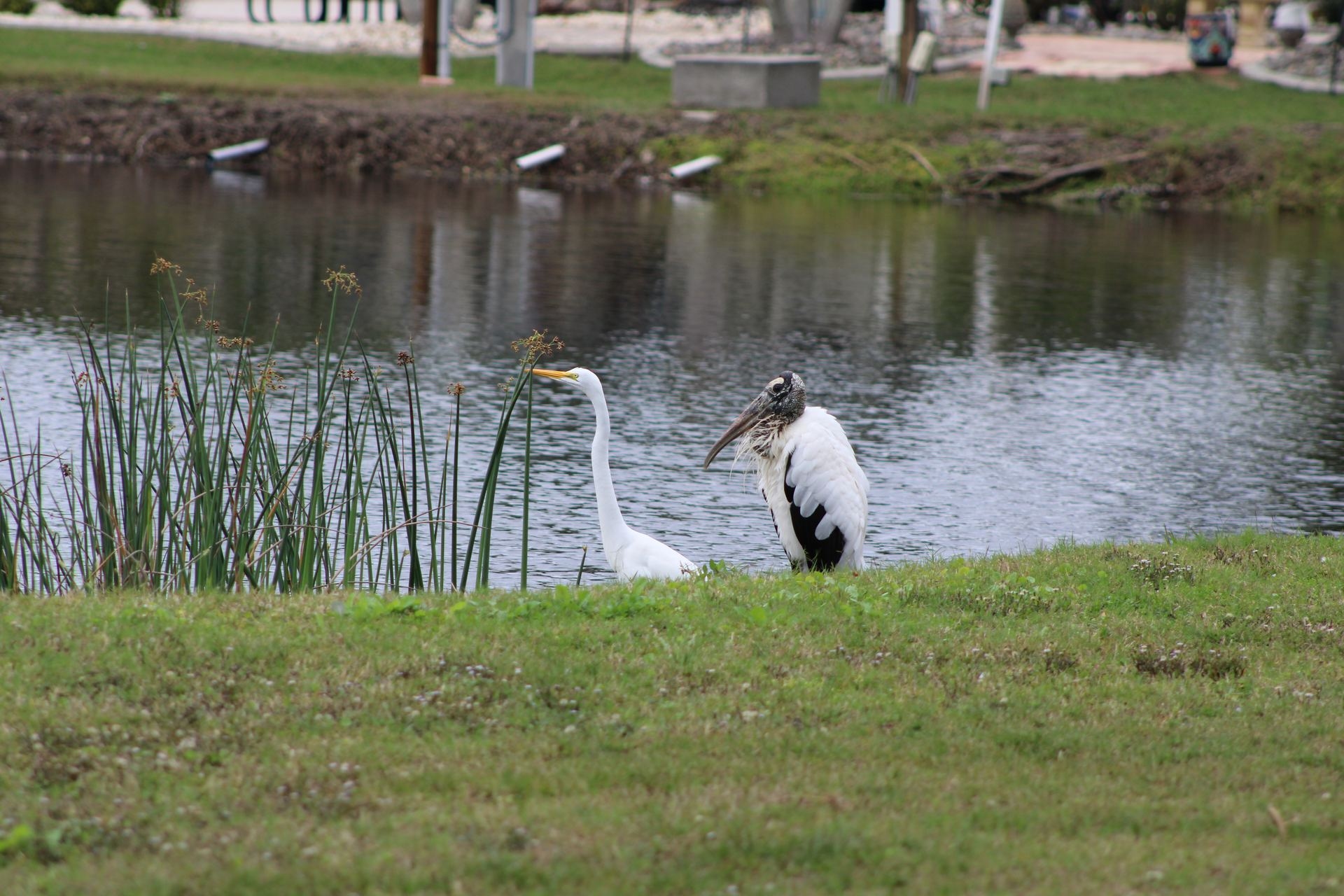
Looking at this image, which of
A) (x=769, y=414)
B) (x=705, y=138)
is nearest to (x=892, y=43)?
(x=705, y=138)

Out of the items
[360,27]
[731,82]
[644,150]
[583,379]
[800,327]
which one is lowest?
[800,327]

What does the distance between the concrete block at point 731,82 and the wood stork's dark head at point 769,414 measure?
81.4 feet

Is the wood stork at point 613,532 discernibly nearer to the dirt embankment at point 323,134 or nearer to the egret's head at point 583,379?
the egret's head at point 583,379

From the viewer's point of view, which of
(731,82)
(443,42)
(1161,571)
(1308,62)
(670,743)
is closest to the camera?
(670,743)

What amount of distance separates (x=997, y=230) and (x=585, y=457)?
1600cm

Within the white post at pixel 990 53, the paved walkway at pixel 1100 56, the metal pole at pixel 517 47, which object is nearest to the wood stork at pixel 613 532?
the white post at pixel 990 53

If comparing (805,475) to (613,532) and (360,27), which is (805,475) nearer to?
(613,532)

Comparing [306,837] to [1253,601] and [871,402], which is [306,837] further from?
[871,402]

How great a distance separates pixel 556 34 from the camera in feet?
149

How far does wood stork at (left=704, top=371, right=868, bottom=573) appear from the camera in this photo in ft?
27.3

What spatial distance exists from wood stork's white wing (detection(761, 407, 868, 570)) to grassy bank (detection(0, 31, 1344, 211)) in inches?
875

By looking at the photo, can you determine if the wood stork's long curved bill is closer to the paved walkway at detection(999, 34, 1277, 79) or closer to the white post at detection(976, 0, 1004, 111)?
the white post at detection(976, 0, 1004, 111)

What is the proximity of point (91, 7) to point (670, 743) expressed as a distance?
43.4 metres

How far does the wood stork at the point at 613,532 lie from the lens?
8031 millimetres
